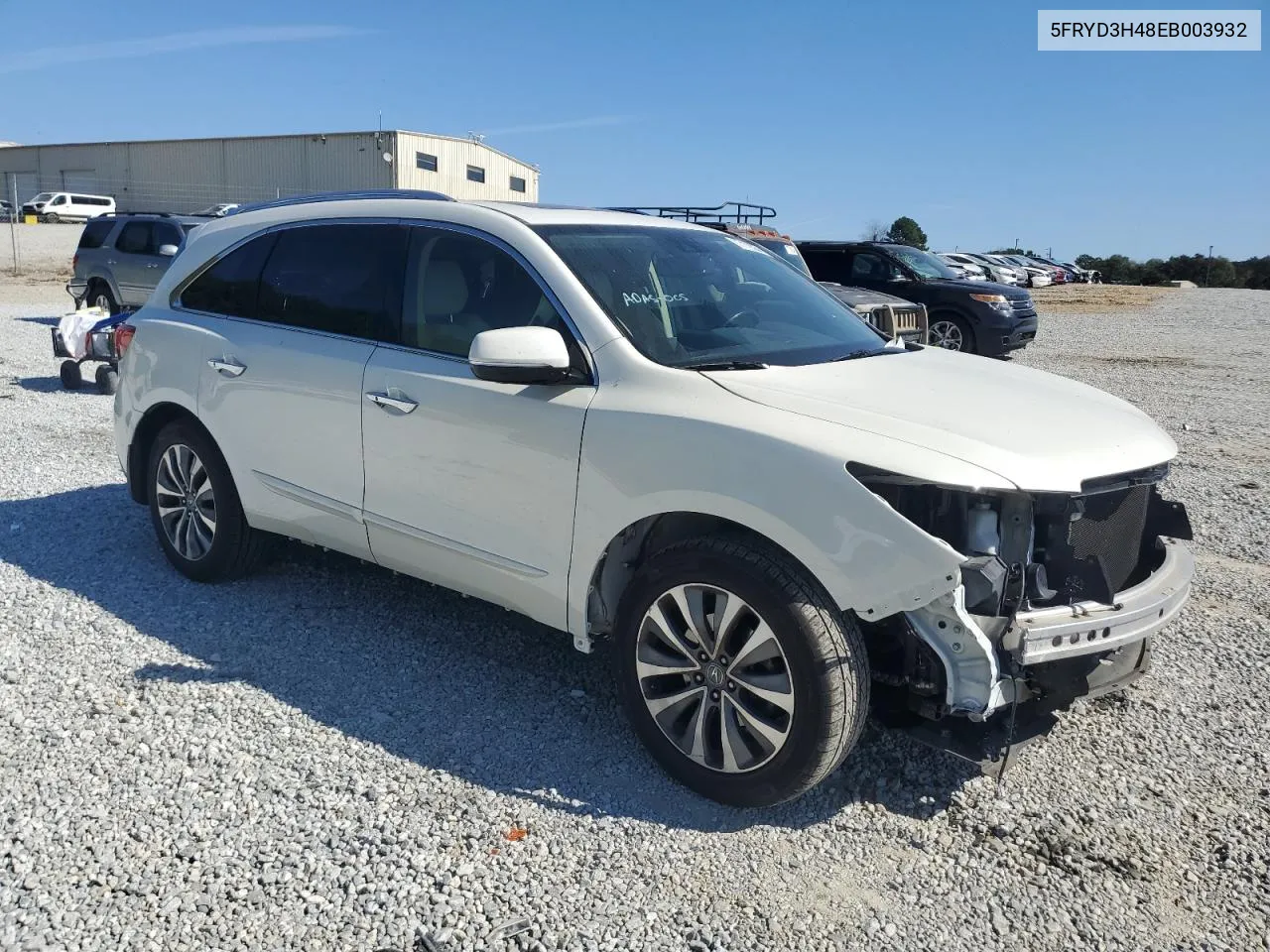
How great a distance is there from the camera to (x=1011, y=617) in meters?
3.10

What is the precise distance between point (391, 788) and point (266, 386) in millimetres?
2044

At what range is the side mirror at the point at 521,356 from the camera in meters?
3.55

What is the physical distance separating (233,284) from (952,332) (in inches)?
504

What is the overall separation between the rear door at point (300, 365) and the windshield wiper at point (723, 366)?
1398mm

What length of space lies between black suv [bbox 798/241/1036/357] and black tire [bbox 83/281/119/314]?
11210 millimetres

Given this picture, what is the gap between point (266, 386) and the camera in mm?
4730

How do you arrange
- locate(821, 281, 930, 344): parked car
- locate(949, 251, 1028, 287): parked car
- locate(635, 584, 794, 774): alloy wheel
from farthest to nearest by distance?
locate(949, 251, 1028, 287): parked car
locate(821, 281, 930, 344): parked car
locate(635, 584, 794, 774): alloy wheel

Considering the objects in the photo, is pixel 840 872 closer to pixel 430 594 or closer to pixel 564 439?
pixel 564 439

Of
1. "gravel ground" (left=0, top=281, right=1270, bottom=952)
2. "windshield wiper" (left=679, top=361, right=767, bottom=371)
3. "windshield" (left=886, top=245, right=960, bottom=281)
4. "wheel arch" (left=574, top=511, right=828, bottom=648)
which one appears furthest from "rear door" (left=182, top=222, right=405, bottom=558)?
"windshield" (left=886, top=245, right=960, bottom=281)

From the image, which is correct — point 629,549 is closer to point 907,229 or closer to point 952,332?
point 952,332

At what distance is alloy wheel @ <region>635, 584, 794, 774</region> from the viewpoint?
10.8 feet

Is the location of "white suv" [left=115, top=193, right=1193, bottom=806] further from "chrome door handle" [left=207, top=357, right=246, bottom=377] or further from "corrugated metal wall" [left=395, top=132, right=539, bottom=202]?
"corrugated metal wall" [left=395, top=132, right=539, bottom=202]

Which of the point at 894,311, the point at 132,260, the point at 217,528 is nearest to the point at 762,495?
the point at 217,528

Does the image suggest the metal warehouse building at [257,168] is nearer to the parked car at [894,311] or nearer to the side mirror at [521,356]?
the parked car at [894,311]
